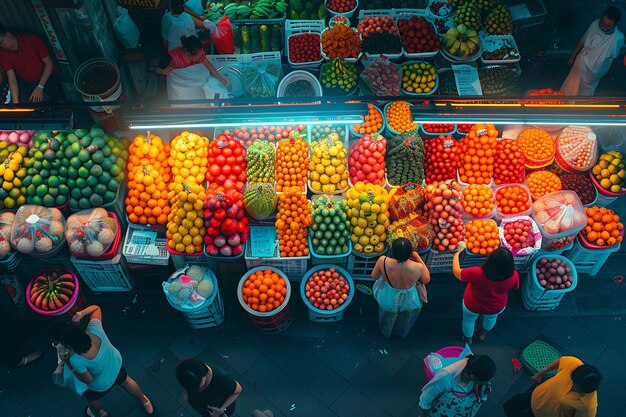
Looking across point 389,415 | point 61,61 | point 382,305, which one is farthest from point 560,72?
point 61,61

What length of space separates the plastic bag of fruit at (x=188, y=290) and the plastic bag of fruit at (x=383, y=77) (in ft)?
12.4

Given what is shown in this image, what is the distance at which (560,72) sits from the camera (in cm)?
855

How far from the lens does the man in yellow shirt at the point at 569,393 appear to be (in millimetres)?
3871

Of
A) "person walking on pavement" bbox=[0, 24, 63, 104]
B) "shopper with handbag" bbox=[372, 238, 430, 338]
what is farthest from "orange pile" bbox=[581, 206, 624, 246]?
"person walking on pavement" bbox=[0, 24, 63, 104]

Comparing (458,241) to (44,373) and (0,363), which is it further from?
(0,363)

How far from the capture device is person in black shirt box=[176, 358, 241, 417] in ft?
12.6

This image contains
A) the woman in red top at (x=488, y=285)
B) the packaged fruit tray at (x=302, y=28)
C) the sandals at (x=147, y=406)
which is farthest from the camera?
the packaged fruit tray at (x=302, y=28)

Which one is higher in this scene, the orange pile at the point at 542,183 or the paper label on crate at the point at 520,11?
the paper label on crate at the point at 520,11

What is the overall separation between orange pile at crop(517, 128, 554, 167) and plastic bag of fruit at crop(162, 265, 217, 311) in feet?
14.9

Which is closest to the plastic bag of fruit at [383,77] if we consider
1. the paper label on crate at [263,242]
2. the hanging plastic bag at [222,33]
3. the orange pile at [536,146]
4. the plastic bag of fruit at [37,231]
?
the orange pile at [536,146]

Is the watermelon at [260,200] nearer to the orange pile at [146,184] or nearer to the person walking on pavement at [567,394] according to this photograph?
the orange pile at [146,184]

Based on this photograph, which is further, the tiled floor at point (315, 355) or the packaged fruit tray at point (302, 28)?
the packaged fruit tray at point (302, 28)

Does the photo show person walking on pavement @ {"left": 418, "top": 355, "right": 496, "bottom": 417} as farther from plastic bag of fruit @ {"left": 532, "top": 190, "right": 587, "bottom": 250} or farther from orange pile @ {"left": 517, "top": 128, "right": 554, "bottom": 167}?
orange pile @ {"left": 517, "top": 128, "right": 554, "bottom": 167}

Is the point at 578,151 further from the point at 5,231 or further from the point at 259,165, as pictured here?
the point at 5,231
